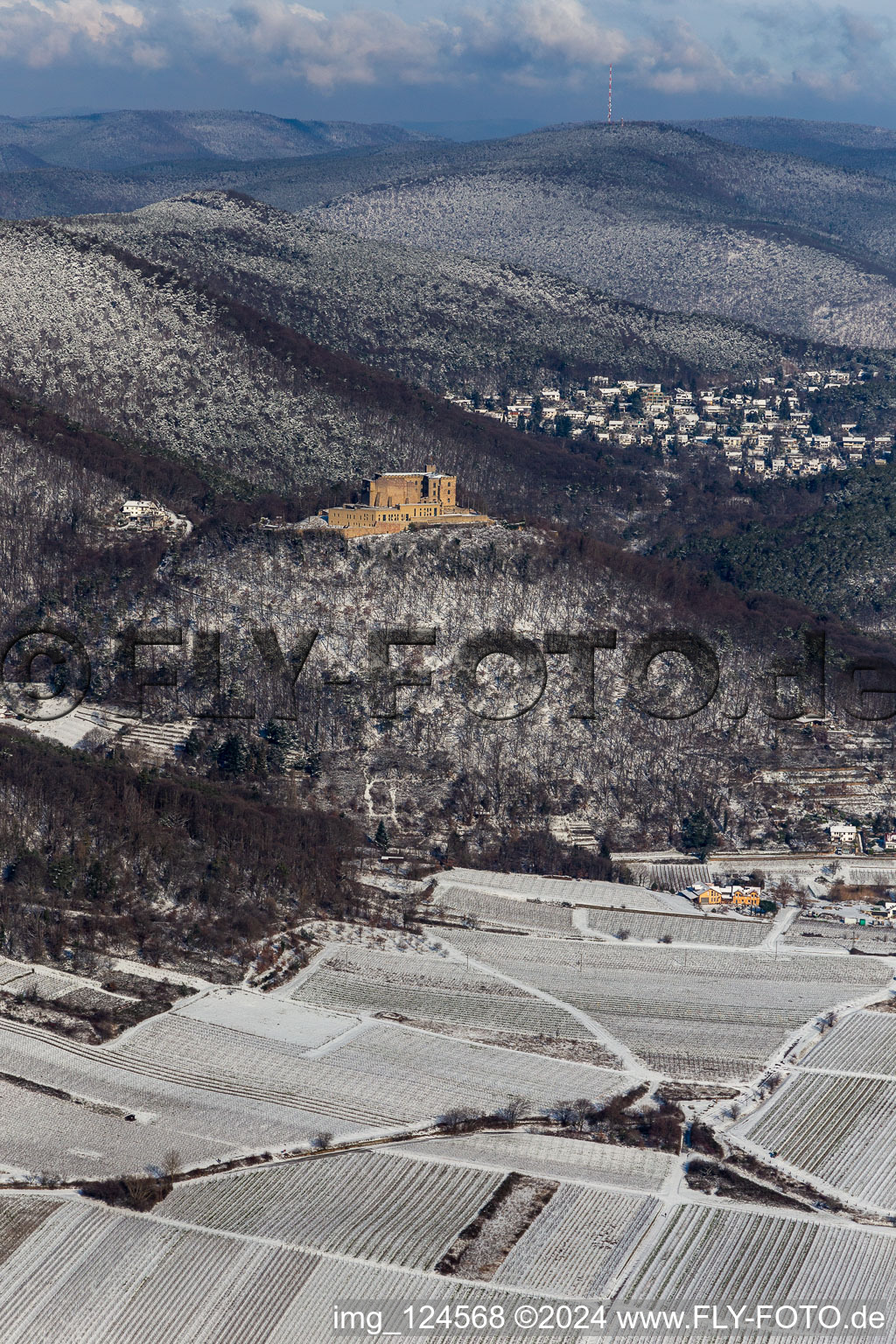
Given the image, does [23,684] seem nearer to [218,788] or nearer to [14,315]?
[218,788]

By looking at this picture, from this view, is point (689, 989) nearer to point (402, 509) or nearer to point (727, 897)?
point (727, 897)

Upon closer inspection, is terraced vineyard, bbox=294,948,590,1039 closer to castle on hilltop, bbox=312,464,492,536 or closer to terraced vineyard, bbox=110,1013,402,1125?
terraced vineyard, bbox=110,1013,402,1125

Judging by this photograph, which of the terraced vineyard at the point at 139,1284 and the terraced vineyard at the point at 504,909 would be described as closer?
the terraced vineyard at the point at 139,1284

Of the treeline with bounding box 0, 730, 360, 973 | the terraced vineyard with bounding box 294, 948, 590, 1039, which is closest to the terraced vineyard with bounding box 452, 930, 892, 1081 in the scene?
the terraced vineyard with bounding box 294, 948, 590, 1039

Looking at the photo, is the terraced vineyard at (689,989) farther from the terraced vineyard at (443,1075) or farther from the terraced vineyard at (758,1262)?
the terraced vineyard at (758,1262)

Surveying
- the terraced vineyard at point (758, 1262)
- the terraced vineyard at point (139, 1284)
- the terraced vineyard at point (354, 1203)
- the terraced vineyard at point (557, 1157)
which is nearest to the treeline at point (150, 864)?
the terraced vineyard at point (557, 1157)

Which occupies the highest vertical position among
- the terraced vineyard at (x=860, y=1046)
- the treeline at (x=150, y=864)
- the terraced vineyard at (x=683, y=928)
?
the treeline at (x=150, y=864)
